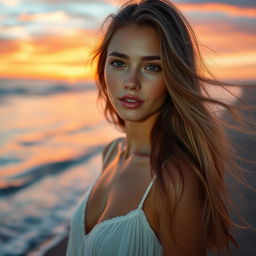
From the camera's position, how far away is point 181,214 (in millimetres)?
1993

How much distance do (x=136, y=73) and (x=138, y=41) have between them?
0.53ft

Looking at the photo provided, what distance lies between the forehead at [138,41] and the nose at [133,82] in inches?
4.2

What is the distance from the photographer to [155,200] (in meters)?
2.05

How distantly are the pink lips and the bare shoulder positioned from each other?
1.19 feet

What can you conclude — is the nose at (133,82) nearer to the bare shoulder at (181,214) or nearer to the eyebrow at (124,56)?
the eyebrow at (124,56)

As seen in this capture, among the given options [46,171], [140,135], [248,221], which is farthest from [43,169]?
[140,135]

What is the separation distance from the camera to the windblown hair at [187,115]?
2123mm

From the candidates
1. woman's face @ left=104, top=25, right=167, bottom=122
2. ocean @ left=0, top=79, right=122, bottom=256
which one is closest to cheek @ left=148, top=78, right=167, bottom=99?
woman's face @ left=104, top=25, right=167, bottom=122

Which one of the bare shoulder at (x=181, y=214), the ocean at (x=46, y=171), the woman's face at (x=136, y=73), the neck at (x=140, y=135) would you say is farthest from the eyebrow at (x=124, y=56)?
the ocean at (x=46, y=171)

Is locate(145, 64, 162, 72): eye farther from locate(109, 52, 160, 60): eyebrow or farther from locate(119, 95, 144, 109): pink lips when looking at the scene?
locate(119, 95, 144, 109): pink lips

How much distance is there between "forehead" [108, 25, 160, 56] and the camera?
2.15 meters

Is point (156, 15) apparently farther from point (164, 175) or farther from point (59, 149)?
point (59, 149)

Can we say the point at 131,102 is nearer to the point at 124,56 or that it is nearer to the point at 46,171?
the point at 124,56

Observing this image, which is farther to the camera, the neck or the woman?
the neck
